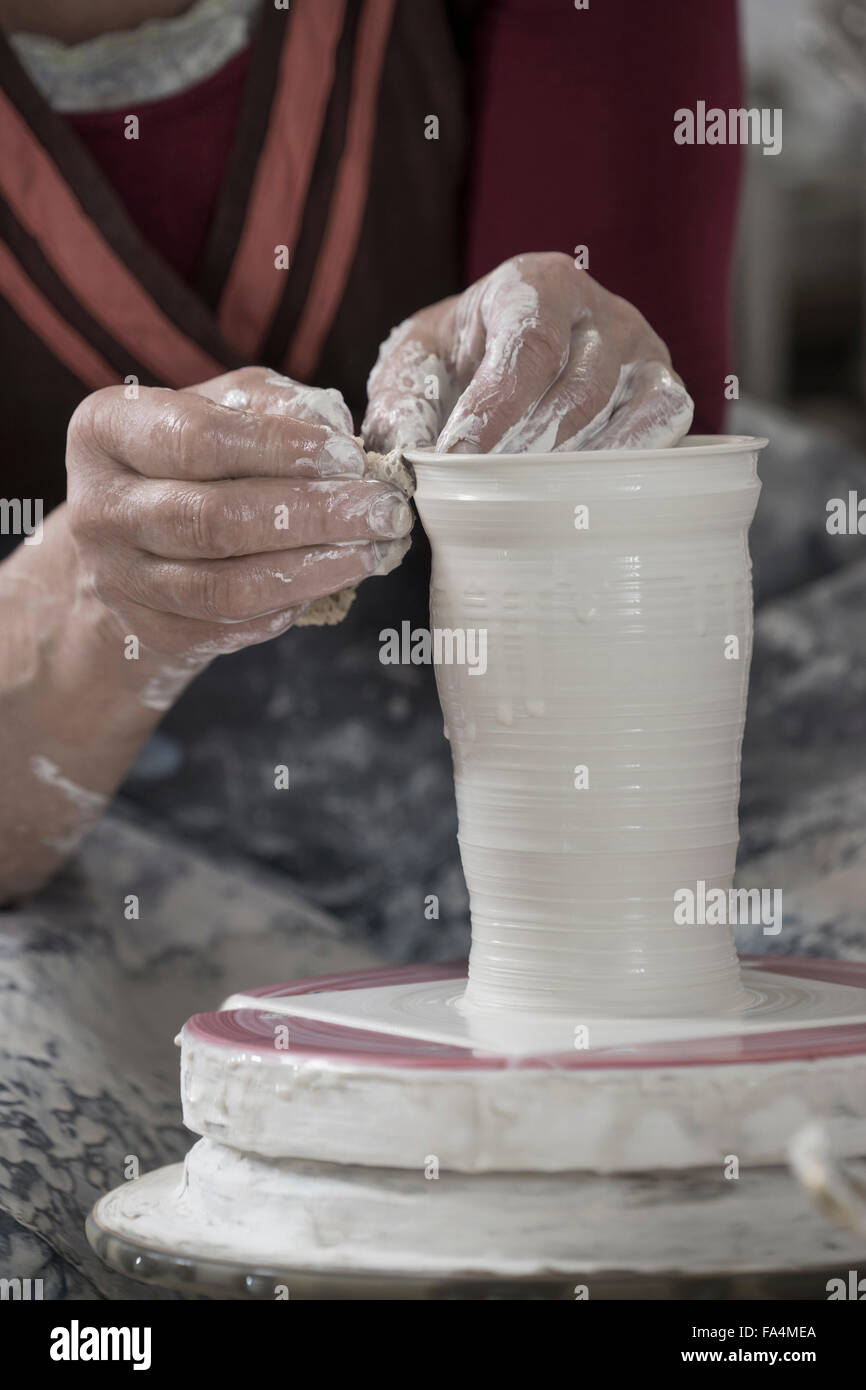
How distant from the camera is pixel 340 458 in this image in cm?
88

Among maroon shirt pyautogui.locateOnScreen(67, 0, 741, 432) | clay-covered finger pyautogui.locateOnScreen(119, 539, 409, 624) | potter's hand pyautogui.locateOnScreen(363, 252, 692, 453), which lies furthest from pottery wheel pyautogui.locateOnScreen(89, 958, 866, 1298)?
maroon shirt pyautogui.locateOnScreen(67, 0, 741, 432)

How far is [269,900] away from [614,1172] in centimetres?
79

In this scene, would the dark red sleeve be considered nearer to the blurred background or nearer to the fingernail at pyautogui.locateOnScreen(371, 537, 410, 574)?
the fingernail at pyautogui.locateOnScreen(371, 537, 410, 574)

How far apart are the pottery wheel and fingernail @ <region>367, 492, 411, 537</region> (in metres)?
0.27

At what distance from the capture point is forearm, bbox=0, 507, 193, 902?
3.98 feet

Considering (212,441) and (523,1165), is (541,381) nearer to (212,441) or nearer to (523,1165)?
(212,441)

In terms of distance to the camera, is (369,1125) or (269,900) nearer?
(369,1125)

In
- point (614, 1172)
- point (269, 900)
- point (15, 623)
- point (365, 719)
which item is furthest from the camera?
point (365, 719)

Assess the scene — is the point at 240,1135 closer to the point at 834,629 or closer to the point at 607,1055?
the point at 607,1055

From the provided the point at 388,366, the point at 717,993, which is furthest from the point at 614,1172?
the point at 388,366

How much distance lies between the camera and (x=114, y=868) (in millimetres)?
1476

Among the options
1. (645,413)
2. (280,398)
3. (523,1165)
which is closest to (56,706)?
(280,398)

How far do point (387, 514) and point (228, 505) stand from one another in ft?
0.30

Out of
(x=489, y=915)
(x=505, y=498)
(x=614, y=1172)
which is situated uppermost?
(x=505, y=498)
